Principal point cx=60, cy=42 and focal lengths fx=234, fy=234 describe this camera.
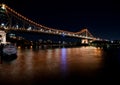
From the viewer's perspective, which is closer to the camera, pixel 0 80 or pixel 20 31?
pixel 0 80

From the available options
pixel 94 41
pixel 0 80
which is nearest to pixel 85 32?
pixel 94 41

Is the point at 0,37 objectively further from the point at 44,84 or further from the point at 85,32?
the point at 85,32

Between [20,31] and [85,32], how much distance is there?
3632 inches

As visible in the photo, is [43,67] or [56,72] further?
[43,67]

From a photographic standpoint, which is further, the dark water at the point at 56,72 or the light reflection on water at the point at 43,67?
the light reflection on water at the point at 43,67

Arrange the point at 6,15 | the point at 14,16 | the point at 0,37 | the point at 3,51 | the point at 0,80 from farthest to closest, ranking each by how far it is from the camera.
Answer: the point at 14,16 → the point at 6,15 → the point at 0,37 → the point at 3,51 → the point at 0,80

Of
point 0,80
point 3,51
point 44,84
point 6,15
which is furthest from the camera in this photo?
point 6,15

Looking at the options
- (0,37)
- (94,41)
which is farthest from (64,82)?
(94,41)

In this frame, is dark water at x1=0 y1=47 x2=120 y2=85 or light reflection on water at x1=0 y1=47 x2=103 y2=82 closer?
dark water at x1=0 y1=47 x2=120 y2=85

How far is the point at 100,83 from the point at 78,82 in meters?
1.18

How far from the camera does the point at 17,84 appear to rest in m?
12.2

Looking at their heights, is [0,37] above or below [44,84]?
above

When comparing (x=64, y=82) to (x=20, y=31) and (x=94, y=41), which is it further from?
(x=94, y=41)

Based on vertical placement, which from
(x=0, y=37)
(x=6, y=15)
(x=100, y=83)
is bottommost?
(x=100, y=83)
